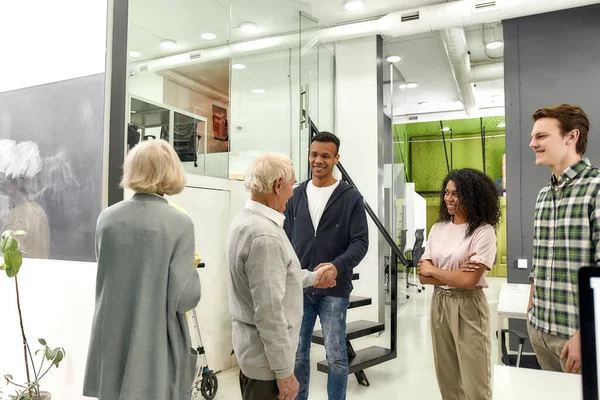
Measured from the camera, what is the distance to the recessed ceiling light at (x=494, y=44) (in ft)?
19.2

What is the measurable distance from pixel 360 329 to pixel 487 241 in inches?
70.3

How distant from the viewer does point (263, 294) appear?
1.45 metres

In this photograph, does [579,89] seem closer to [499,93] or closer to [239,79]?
[239,79]

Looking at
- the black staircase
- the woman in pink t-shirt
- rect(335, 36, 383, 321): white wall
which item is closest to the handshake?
the woman in pink t-shirt

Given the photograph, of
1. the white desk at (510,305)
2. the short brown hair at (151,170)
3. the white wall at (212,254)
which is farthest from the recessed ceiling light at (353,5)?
the short brown hair at (151,170)

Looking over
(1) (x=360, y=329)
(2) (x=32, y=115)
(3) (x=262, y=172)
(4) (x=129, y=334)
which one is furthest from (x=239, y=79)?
(4) (x=129, y=334)

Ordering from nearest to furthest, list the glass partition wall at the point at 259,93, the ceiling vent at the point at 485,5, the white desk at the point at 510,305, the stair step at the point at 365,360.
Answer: the white desk at the point at 510,305 → the stair step at the point at 365,360 → the ceiling vent at the point at 485,5 → the glass partition wall at the point at 259,93

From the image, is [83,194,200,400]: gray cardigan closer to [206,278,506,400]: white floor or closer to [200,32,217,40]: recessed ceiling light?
[206,278,506,400]: white floor

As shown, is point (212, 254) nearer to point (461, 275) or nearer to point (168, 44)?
point (461, 275)

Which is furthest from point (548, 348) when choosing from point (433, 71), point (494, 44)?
point (433, 71)

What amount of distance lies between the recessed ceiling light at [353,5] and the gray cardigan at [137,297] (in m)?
3.83

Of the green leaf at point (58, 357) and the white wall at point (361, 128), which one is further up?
the white wall at point (361, 128)

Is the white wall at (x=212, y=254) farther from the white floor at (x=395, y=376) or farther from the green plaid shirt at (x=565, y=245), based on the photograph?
the green plaid shirt at (x=565, y=245)

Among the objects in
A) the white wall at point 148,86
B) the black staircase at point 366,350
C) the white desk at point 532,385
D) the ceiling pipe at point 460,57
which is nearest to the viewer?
the white desk at point 532,385
